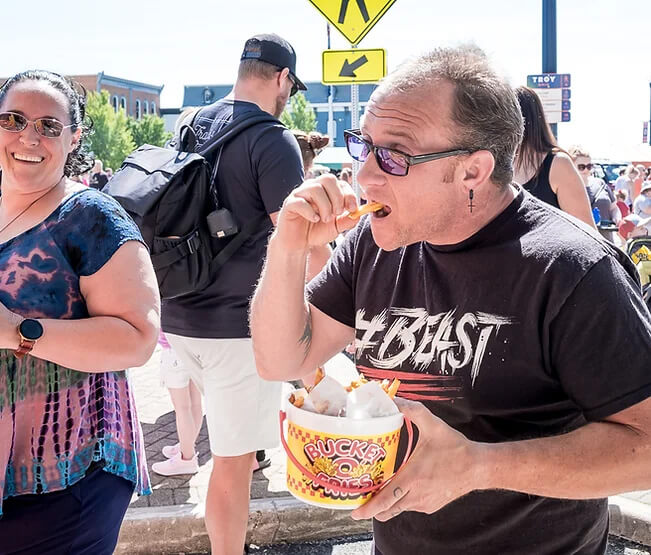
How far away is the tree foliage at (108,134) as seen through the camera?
67.9 m

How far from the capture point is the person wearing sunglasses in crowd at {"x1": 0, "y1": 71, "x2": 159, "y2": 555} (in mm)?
2176

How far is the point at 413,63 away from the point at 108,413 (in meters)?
1.39

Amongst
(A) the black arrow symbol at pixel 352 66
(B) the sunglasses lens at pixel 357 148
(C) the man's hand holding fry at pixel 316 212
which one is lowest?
(C) the man's hand holding fry at pixel 316 212

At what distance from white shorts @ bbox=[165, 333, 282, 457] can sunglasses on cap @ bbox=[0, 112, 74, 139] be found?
4.54 feet

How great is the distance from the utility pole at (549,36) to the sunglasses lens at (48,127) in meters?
11.1

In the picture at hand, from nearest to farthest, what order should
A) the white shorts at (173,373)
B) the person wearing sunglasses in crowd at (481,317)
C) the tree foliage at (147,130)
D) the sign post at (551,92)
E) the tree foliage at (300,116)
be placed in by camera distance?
the person wearing sunglasses in crowd at (481,317), the white shorts at (173,373), the sign post at (551,92), the tree foliage at (147,130), the tree foliage at (300,116)

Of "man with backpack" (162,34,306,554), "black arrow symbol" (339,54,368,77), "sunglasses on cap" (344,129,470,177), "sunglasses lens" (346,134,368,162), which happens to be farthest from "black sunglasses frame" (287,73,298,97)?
"black arrow symbol" (339,54,368,77)

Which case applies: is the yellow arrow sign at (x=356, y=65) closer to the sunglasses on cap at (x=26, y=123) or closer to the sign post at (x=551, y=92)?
the sunglasses on cap at (x=26, y=123)

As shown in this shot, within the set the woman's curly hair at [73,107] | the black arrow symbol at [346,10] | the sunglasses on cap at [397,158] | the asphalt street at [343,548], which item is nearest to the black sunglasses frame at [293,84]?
the woman's curly hair at [73,107]

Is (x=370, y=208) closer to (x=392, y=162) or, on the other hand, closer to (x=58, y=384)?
(x=392, y=162)

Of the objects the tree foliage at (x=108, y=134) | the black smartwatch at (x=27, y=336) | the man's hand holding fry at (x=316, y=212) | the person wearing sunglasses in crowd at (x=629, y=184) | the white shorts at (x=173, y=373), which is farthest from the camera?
the tree foliage at (x=108, y=134)

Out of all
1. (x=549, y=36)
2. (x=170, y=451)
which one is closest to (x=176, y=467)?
(x=170, y=451)

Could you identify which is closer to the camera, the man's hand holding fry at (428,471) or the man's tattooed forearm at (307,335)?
the man's hand holding fry at (428,471)

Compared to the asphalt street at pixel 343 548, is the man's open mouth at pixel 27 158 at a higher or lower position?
higher
